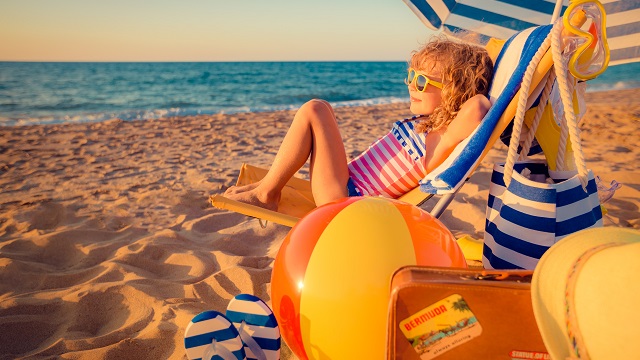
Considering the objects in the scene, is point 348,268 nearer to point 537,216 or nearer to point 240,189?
point 537,216

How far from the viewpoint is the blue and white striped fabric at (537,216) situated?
6.26 feet

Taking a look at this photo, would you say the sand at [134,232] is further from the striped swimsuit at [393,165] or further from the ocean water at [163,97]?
the ocean water at [163,97]

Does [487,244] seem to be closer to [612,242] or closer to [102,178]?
[612,242]

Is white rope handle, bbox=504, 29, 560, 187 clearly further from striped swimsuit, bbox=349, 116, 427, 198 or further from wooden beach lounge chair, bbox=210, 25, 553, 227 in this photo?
A: striped swimsuit, bbox=349, 116, 427, 198

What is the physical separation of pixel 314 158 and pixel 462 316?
1.61 metres

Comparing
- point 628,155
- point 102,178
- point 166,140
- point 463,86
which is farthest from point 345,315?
point 166,140

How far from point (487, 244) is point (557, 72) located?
0.85 metres

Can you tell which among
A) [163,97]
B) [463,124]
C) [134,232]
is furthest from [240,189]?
[163,97]

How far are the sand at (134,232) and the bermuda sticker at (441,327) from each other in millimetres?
874

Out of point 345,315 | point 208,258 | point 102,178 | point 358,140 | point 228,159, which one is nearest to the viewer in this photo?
point 345,315

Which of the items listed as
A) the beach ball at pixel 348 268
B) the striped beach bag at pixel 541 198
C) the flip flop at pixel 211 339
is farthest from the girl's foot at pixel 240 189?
the striped beach bag at pixel 541 198

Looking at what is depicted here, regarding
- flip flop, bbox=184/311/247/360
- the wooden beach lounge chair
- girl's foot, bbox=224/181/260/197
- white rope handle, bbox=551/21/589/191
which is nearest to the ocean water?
girl's foot, bbox=224/181/260/197

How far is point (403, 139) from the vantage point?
9.35 feet

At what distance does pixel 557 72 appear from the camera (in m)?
1.83
